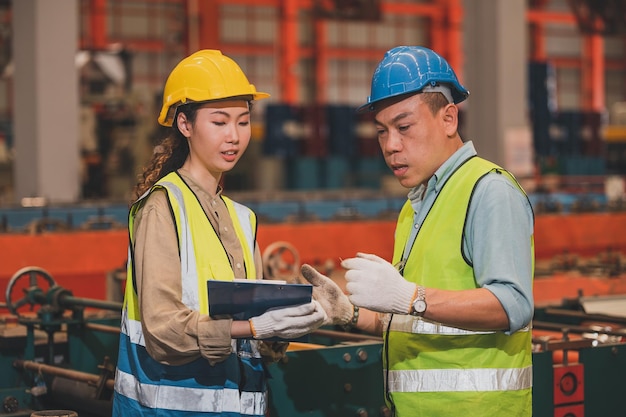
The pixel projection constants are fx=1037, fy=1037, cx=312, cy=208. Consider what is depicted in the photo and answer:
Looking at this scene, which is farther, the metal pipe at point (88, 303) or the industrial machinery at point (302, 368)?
the metal pipe at point (88, 303)

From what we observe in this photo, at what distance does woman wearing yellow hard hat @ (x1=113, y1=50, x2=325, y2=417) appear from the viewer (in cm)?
268

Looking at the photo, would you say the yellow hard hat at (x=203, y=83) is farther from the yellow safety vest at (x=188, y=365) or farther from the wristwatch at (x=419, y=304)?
the wristwatch at (x=419, y=304)

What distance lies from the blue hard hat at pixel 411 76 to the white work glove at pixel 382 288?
1.69ft

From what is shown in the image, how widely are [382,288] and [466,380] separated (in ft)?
1.25

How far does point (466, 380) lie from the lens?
273cm

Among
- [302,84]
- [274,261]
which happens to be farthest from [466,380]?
[302,84]

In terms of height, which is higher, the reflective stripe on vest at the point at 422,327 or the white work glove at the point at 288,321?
the white work glove at the point at 288,321

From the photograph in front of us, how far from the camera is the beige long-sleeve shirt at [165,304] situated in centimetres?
266

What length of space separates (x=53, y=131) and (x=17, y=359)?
758cm

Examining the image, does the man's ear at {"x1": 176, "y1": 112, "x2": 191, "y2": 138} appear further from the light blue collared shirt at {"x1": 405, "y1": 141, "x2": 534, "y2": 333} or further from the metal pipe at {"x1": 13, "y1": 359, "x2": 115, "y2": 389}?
the metal pipe at {"x1": 13, "y1": 359, "x2": 115, "y2": 389}

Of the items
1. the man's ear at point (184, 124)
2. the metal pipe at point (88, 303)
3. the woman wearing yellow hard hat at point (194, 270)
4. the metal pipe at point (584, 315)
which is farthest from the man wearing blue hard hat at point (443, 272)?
the metal pipe at point (584, 315)

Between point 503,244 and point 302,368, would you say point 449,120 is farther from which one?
point 302,368

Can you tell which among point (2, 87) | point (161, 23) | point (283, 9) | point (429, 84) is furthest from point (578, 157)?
point (429, 84)

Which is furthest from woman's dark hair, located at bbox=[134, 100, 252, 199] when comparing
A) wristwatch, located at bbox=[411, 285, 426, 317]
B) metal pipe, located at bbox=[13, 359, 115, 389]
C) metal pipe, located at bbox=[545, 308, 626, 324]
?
metal pipe, located at bbox=[545, 308, 626, 324]
